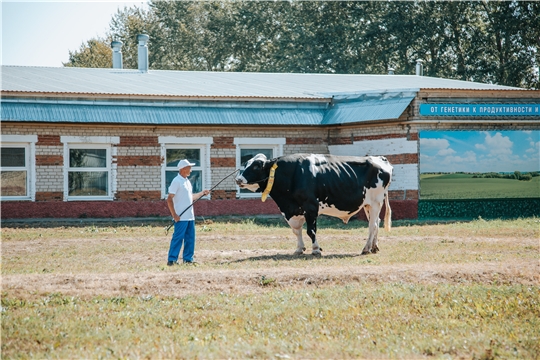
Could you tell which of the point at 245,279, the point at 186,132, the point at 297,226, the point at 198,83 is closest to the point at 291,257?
the point at 297,226

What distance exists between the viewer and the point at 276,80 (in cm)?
3066

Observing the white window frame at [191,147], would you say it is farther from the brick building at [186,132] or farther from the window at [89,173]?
the window at [89,173]

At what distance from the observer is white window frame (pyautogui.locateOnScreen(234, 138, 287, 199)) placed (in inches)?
987

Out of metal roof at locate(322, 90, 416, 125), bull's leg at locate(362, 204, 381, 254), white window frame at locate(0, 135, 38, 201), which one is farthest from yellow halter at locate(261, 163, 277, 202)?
white window frame at locate(0, 135, 38, 201)

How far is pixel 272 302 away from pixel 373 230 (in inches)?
204

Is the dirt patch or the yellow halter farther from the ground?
the yellow halter

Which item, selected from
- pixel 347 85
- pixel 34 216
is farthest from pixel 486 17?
pixel 34 216

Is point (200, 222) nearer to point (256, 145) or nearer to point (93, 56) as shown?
point (256, 145)

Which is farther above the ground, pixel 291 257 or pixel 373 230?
pixel 373 230

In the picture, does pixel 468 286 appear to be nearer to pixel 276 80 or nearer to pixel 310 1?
pixel 276 80

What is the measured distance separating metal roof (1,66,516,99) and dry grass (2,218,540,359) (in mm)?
9279

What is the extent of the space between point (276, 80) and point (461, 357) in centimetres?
2310

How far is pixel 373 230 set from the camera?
15305mm

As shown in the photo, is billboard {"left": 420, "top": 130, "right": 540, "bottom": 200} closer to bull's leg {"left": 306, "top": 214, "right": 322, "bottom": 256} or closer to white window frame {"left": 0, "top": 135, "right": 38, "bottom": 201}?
bull's leg {"left": 306, "top": 214, "right": 322, "bottom": 256}
